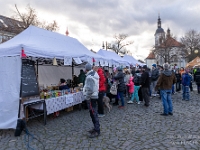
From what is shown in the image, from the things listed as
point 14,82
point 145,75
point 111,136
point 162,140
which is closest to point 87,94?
point 111,136

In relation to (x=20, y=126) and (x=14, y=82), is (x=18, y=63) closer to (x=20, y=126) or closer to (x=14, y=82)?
(x=14, y=82)

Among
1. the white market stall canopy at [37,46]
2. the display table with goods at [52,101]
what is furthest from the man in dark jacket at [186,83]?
the display table with goods at [52,101]

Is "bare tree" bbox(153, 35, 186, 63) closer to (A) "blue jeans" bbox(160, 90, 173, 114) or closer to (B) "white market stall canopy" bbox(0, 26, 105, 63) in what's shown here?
(B) "white market stall canopy" bbox(0, 26, 105, 63)

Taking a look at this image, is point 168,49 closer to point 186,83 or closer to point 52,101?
point 186,83

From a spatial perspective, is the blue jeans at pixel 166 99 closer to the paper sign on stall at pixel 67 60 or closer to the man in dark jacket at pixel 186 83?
the man in dark jacket at pixel 186 83

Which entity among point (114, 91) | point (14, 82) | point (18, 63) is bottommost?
point (114, 91)

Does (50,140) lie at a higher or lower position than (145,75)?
lower

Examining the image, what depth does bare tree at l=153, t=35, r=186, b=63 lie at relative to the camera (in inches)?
1305

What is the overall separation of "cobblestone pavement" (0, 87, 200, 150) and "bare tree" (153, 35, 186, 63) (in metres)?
30.2

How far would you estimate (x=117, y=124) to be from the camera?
4.72 meters

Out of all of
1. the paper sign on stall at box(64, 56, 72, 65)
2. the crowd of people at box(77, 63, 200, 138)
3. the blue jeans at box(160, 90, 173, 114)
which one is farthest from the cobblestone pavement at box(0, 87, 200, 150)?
the paper sign on stall at box(64, 56, 72, 65)

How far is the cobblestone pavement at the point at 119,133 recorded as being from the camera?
339 cm

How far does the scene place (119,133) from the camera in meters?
4.04

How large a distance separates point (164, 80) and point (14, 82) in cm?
446
